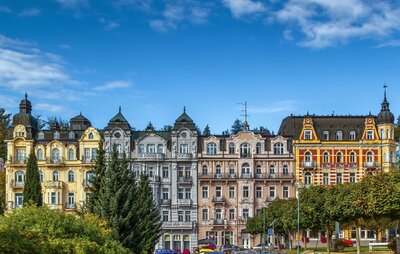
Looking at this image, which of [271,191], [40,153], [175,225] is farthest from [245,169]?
[40,153]

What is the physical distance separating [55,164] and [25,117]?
8403mm

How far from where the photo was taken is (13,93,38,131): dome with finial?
3841 inches

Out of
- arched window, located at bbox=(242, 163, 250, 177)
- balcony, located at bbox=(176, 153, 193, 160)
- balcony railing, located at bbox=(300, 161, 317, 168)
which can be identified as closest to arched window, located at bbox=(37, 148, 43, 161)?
balcony, located at bbox=(176, 153, 193, 160)

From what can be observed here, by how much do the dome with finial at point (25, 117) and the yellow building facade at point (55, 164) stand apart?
1.10ft

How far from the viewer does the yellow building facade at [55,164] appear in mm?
95125

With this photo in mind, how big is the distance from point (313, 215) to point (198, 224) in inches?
1407

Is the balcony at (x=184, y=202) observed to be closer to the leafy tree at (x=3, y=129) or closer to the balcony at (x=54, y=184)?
the balcony at (x=54, y=184)

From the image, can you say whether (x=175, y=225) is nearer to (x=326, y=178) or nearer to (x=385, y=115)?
(x=326, y=178)

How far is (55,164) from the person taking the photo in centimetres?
9581

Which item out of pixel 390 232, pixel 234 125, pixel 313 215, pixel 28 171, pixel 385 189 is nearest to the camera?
pixel 385 189

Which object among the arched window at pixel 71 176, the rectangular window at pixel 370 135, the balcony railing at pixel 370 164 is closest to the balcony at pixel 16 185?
the arched window at pixel 71 176

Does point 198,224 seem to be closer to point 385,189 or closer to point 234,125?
Result: point 385,189

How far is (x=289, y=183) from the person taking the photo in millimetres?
95125

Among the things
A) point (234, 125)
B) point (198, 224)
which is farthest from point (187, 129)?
point (234, 125)
